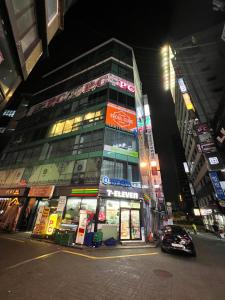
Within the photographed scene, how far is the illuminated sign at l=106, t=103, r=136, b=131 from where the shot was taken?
19.8m

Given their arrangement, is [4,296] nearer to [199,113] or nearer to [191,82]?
[199,113]

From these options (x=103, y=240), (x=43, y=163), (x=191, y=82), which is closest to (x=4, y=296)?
(x=103, y=240)

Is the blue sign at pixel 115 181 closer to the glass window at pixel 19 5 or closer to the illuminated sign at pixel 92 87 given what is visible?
the glass window at pixel 19 5

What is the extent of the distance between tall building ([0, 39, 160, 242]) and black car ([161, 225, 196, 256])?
4283mm

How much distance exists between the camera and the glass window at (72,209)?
1552 cm

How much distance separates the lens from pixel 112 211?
595 inches

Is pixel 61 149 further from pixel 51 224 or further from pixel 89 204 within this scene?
pixel 51 224

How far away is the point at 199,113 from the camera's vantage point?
114 feet

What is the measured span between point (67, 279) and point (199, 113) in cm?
3842

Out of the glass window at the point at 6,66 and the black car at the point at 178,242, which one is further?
the black car at the point at 178,242

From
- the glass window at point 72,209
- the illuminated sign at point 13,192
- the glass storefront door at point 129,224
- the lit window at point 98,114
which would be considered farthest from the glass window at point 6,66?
the illuminated sign at point 13,192

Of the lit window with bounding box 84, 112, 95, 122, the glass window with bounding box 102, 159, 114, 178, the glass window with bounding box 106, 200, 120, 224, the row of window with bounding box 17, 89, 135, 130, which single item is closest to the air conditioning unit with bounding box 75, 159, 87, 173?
the glass window with bounding box 102, 159, 114, 178

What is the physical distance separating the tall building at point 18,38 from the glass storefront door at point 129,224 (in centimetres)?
1312

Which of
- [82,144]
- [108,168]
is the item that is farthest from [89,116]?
[108,168]
